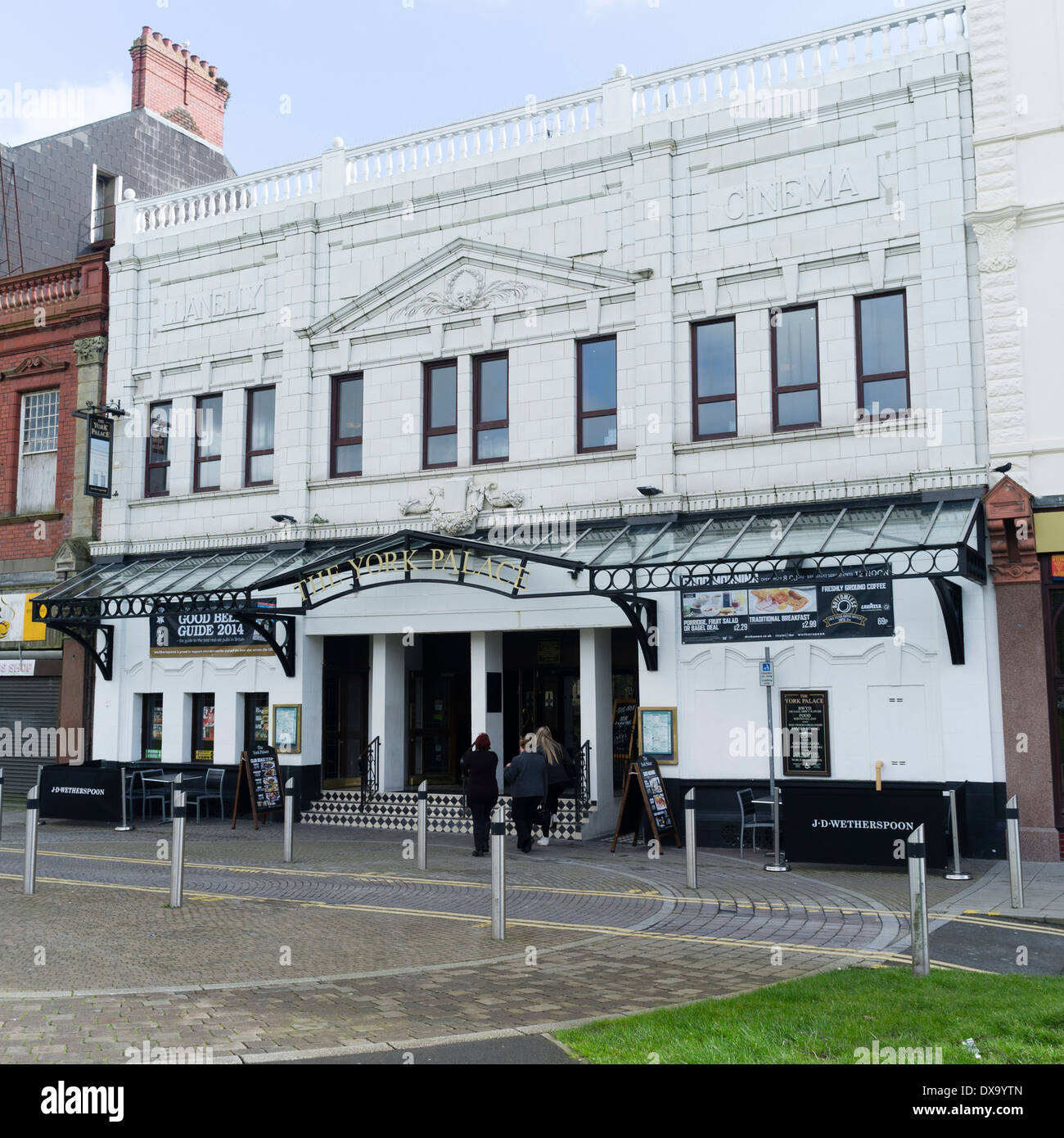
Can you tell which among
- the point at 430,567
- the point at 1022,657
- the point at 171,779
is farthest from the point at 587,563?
the point at 171,779

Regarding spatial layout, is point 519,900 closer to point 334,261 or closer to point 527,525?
point 527,525

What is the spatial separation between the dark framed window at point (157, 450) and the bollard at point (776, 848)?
1433cm

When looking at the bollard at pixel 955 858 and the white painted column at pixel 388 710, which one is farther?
the white painted column at pixel 388 710

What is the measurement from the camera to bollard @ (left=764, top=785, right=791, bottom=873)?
46.9ft

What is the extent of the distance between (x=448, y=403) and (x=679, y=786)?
318 inches

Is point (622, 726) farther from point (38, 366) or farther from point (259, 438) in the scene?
point (38, 366)

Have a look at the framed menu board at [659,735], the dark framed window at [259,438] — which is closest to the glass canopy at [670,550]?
the dark framed window at [259,438]

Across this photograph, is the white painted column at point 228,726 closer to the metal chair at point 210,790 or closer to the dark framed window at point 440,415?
the metal chair at point 210,790

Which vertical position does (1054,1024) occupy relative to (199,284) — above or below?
below

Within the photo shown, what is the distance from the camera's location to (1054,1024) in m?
6.79

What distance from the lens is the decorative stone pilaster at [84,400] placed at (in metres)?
23.8

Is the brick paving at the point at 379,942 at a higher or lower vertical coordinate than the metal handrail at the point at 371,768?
lower

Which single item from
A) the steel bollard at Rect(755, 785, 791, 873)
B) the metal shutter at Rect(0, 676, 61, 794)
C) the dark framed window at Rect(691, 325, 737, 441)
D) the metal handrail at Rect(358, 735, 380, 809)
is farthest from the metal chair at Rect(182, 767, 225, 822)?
the dark framed window at Rect(691, 325, 737, 441)
